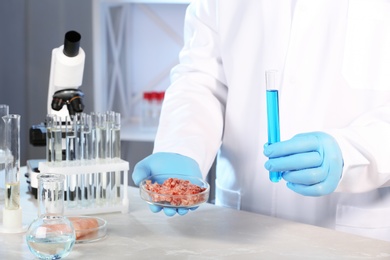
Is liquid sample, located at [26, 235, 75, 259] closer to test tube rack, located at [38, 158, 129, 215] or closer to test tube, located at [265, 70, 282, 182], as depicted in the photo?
test tube rack, located at [38, 158, 129, 215]

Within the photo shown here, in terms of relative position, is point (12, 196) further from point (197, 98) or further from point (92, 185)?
point (197, 98)

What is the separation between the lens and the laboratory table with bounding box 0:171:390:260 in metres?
1.50

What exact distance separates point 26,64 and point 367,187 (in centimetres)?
253

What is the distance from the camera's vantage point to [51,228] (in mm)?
1460

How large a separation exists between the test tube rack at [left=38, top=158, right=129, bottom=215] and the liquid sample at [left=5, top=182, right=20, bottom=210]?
0.40 feet

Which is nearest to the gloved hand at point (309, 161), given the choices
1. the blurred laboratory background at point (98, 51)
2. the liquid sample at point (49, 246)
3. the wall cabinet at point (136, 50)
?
the liquid sample at point (49, 246)

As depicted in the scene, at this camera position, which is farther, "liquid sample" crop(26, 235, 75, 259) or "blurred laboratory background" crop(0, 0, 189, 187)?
"blurred laboratory background" crop(0, 0, 189, 187)

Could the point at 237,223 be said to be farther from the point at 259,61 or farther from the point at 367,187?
the point at 259,61

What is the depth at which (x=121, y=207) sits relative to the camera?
6.08ft

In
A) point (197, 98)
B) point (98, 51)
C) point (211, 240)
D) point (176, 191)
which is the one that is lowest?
point (211, 240)

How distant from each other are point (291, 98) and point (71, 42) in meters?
0.63

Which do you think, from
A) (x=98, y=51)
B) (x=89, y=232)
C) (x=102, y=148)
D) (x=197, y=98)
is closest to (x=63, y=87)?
(x=102, y=148)

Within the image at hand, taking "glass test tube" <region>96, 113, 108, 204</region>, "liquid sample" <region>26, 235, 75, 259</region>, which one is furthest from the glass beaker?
"liquid sample" <region>26, 235, 75, 259</region>

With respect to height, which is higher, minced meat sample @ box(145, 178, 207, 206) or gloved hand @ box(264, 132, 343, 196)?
gloved hand @ box(264, 132, 343, 196)
